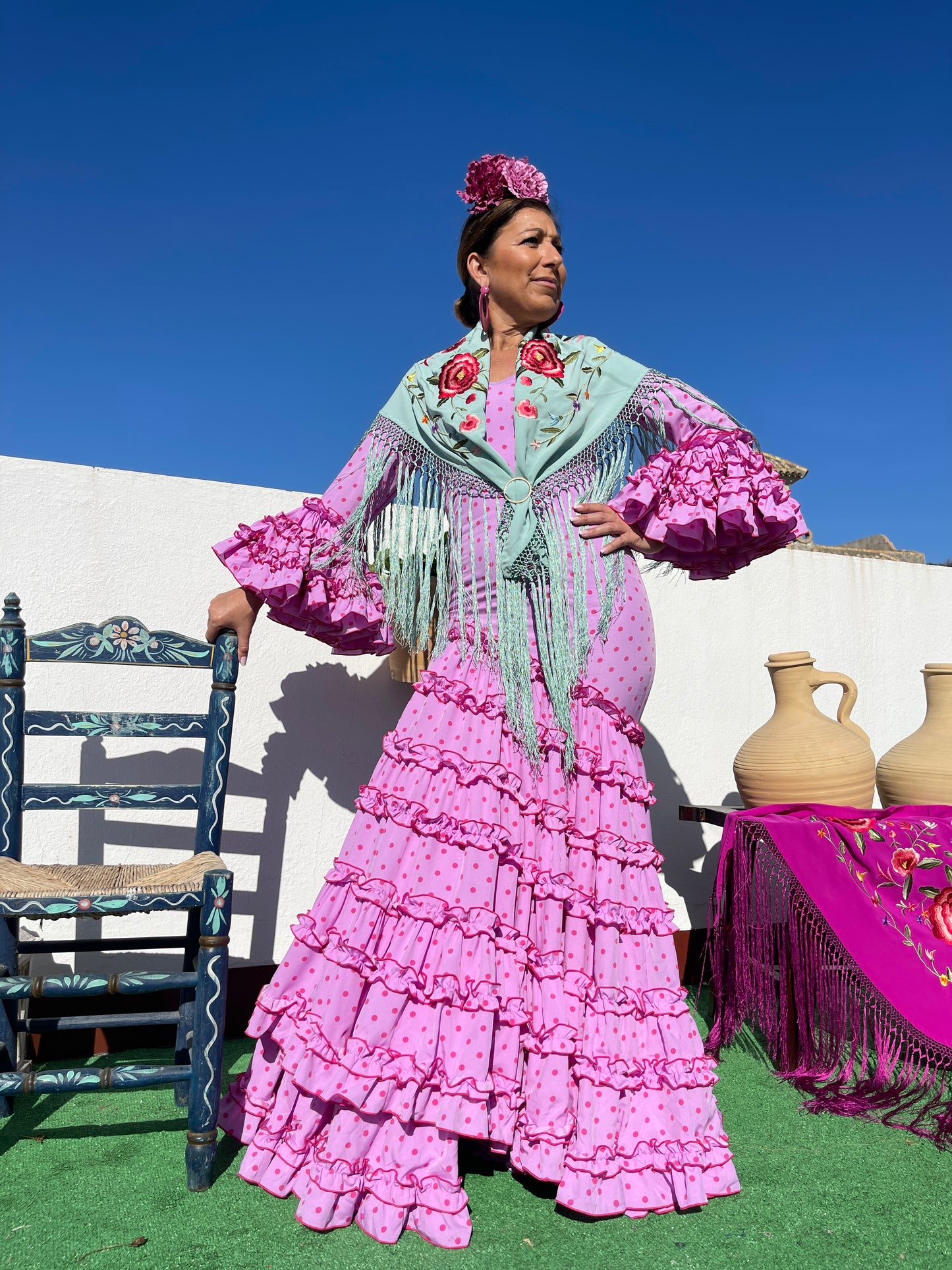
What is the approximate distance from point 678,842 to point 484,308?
186 cm

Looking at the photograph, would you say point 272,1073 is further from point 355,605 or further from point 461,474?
point 461,474

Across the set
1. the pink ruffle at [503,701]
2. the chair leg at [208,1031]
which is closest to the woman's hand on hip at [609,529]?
the pink ruffle at [503,701]

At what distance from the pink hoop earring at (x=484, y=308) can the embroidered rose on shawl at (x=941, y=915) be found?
5.60 ft

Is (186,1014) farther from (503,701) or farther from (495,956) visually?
(503,701)

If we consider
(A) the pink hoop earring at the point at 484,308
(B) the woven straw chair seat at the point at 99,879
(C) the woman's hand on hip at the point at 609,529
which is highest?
(A) the pink hoop earring at the point at 484,308

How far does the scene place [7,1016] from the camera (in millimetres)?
1742

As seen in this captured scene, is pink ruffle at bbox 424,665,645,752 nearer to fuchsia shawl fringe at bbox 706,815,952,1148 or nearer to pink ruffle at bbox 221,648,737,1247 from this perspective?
pink ruffle at bbox 221,648,737,1247

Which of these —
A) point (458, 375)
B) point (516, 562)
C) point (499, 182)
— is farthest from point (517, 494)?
point (499, 182)

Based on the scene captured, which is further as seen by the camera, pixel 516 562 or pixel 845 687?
pixel 845 687

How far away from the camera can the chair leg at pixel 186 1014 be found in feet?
6.01

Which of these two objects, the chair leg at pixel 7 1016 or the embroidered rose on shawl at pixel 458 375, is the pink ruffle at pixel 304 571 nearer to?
the embroidered rose on shawl at pixel 458 375

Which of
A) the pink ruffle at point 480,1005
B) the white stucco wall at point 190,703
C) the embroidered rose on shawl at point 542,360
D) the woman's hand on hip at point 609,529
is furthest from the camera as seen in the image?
the white stucco wall at point 190,703

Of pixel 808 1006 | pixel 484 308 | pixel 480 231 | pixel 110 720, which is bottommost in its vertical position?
pixel 808 1006

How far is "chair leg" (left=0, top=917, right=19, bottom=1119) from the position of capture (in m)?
1.71
